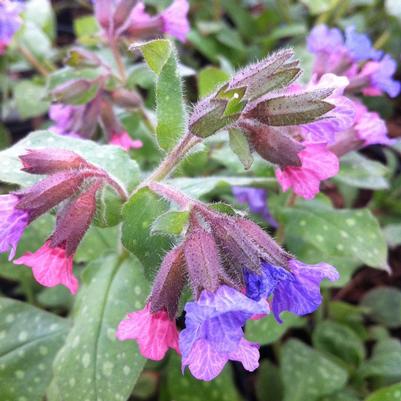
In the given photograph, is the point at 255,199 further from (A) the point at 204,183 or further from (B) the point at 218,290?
(B) the point at 218,290

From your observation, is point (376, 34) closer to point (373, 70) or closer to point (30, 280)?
point (373, 70)

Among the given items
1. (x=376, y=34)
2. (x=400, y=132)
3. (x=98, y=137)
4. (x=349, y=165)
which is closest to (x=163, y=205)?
(x=349, y=165)

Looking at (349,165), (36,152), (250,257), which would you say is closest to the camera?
(250,257)

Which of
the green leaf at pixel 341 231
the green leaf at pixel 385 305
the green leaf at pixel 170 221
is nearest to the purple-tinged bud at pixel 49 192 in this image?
the green leaf at pixel 170 221

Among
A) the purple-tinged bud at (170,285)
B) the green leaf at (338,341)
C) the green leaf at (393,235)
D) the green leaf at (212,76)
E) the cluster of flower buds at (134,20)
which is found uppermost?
the cluster of flower buds at (134,20)

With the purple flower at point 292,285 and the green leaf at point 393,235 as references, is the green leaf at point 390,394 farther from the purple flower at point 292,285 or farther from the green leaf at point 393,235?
the green leaf at point 393,235
